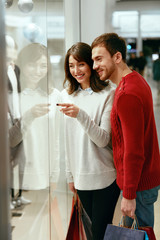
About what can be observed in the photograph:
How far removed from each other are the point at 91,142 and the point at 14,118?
0.74 meters

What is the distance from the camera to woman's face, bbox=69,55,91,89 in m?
1.60

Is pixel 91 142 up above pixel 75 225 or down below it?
above

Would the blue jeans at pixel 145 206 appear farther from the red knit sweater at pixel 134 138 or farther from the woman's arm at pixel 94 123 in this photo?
the woman's arm at pixel 94 123

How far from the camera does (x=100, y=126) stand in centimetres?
159

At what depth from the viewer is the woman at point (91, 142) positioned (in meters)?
1.60

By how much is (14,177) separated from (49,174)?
18.1 inches

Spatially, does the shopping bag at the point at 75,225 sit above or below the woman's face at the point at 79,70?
below

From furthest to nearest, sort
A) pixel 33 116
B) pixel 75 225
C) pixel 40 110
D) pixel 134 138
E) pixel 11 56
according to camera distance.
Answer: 1. pixel 75 225
2. pixel 134 138
3. pixel 40 110
4. pixel 33 116
5. pixel 11 56

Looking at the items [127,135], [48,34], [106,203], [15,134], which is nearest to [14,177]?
[15,134]

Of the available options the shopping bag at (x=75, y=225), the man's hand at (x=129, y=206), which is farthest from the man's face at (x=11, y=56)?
the shopping bag at (x=75, y=225)

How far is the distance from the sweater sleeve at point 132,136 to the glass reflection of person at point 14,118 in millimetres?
538

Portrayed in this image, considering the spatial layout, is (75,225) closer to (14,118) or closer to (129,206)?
(129,206)

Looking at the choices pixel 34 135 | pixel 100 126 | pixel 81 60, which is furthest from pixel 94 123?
pixel 34 135

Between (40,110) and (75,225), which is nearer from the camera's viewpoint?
(40,110)
